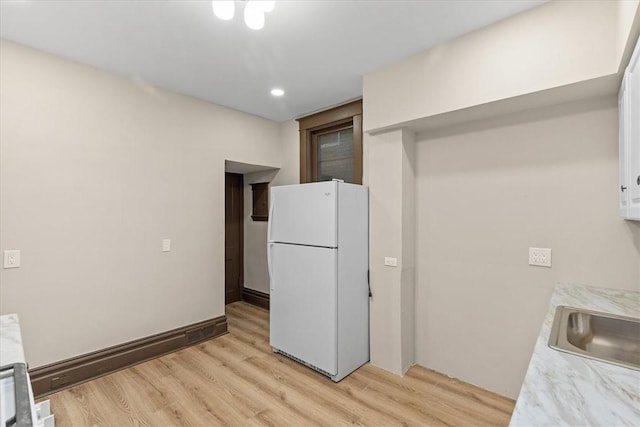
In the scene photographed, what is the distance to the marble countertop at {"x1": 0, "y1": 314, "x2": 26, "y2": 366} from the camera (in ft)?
3.86

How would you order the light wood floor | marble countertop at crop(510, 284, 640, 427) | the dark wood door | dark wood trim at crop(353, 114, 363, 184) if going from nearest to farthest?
marble countertop at crop(510, 284, 640, 427)
the light wood floor
dark wood trim at crop(353, 114, 363, 184)
the dark wood door

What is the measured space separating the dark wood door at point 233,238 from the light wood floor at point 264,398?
6.28 feet

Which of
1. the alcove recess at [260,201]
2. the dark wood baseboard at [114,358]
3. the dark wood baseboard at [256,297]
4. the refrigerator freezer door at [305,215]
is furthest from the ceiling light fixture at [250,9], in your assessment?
the dark wood baseboard at [256,297]

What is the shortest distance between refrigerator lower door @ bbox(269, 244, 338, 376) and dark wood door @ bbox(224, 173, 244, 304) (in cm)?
192

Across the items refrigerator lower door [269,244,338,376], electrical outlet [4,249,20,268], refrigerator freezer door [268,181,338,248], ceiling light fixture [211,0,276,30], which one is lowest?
refrigerator lower door [269,244,338,376]

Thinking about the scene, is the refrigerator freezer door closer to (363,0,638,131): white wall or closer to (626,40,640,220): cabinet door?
(363,0,638,131): white wall

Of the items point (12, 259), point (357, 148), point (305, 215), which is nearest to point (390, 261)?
point (305, 215)

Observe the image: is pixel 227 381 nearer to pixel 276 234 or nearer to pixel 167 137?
pixel 276 234

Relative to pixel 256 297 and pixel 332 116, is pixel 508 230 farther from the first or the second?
pixel 256 297

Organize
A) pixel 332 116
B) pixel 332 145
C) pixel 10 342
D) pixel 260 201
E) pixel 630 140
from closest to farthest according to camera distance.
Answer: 1. pixel 10 342
2. pixel 630 140
3. pixel 332 116
4. pixel 332 145
5. pixel 260 201

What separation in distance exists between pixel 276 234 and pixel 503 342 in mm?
2095

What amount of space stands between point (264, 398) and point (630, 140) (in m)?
2.72

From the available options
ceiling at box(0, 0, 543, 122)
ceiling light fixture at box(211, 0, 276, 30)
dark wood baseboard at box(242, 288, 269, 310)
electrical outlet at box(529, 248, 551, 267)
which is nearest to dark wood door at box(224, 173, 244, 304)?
dark wood baseboard at box(242, 288, 269, 310)

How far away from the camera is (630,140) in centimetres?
150
